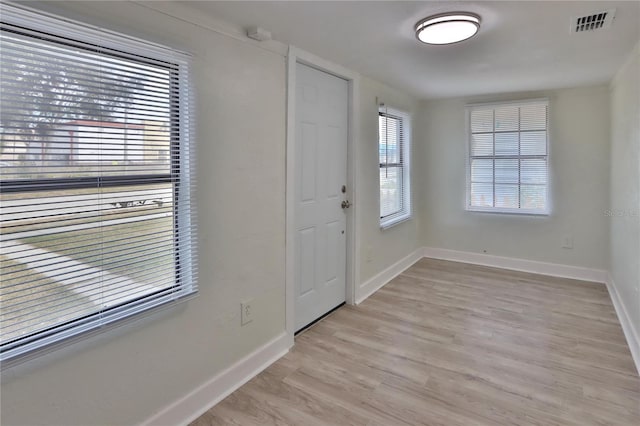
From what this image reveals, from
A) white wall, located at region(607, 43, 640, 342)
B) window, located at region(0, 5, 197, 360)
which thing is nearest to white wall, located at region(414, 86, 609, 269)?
white wall, located at region(607, 43, 640, 342)

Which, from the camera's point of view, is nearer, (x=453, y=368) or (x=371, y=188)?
(x=453, y=368)

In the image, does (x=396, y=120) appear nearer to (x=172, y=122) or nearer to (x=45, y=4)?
(x=172, y=122)

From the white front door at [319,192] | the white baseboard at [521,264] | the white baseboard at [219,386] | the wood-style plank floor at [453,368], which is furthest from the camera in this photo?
the white baseboard at [521,264]

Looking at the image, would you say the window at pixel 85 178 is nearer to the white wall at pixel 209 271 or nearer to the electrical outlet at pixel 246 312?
the white wall at pixel 209 271

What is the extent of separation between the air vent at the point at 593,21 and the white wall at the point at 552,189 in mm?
2233

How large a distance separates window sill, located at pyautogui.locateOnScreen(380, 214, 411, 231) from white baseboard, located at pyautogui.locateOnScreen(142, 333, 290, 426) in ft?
5.95

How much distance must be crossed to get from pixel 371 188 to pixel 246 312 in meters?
1.94

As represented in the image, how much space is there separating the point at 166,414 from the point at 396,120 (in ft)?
11.9

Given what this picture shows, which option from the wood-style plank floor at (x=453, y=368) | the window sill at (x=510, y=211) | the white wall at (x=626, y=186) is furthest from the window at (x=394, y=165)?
the white wall at (x=626, y=186)

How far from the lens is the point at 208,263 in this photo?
2.06 meters

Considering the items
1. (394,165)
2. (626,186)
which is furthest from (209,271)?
(626,186)

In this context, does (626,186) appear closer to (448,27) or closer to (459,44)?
(459,44)

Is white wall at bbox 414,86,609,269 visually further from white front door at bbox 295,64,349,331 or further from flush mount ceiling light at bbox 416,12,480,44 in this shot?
flush mount ceiling light at bbox 416,12,480,44

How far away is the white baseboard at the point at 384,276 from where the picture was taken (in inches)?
143
